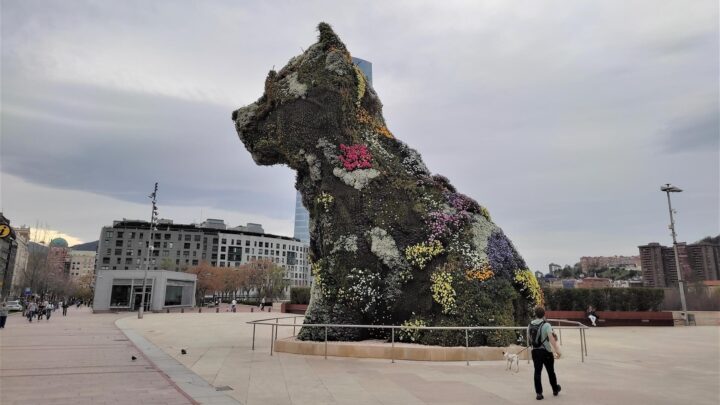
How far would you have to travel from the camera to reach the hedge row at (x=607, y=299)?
2902cm

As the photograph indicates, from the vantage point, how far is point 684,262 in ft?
186

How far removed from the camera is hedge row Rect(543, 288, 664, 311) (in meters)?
29.0

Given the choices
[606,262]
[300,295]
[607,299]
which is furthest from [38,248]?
[606,262]

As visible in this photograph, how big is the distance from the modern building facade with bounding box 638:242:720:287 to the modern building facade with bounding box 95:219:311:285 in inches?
2812

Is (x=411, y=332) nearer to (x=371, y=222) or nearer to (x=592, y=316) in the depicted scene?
(x=371, y=222)

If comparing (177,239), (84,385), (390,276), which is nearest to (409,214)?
(390,276)

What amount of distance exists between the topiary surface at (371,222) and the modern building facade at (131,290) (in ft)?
115

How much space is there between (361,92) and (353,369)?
9.58m

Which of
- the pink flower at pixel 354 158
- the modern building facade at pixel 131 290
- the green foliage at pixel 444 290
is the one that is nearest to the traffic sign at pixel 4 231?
the pink flower at pixel 354 158

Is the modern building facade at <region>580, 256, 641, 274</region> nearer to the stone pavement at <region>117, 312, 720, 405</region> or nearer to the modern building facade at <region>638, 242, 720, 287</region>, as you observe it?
the modern building facade at <region>638, 242, 720, 287</region>

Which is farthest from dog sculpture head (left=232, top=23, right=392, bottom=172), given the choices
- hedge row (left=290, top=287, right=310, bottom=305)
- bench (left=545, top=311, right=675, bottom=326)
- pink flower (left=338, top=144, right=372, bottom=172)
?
hedge row (left=290, top=287, right=310, bottom=305)

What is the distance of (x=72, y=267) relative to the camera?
19175cm

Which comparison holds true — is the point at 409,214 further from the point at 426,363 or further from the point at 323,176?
the point at 426,363

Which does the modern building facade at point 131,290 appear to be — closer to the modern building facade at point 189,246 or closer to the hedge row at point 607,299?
the hedge row at point 607,299
